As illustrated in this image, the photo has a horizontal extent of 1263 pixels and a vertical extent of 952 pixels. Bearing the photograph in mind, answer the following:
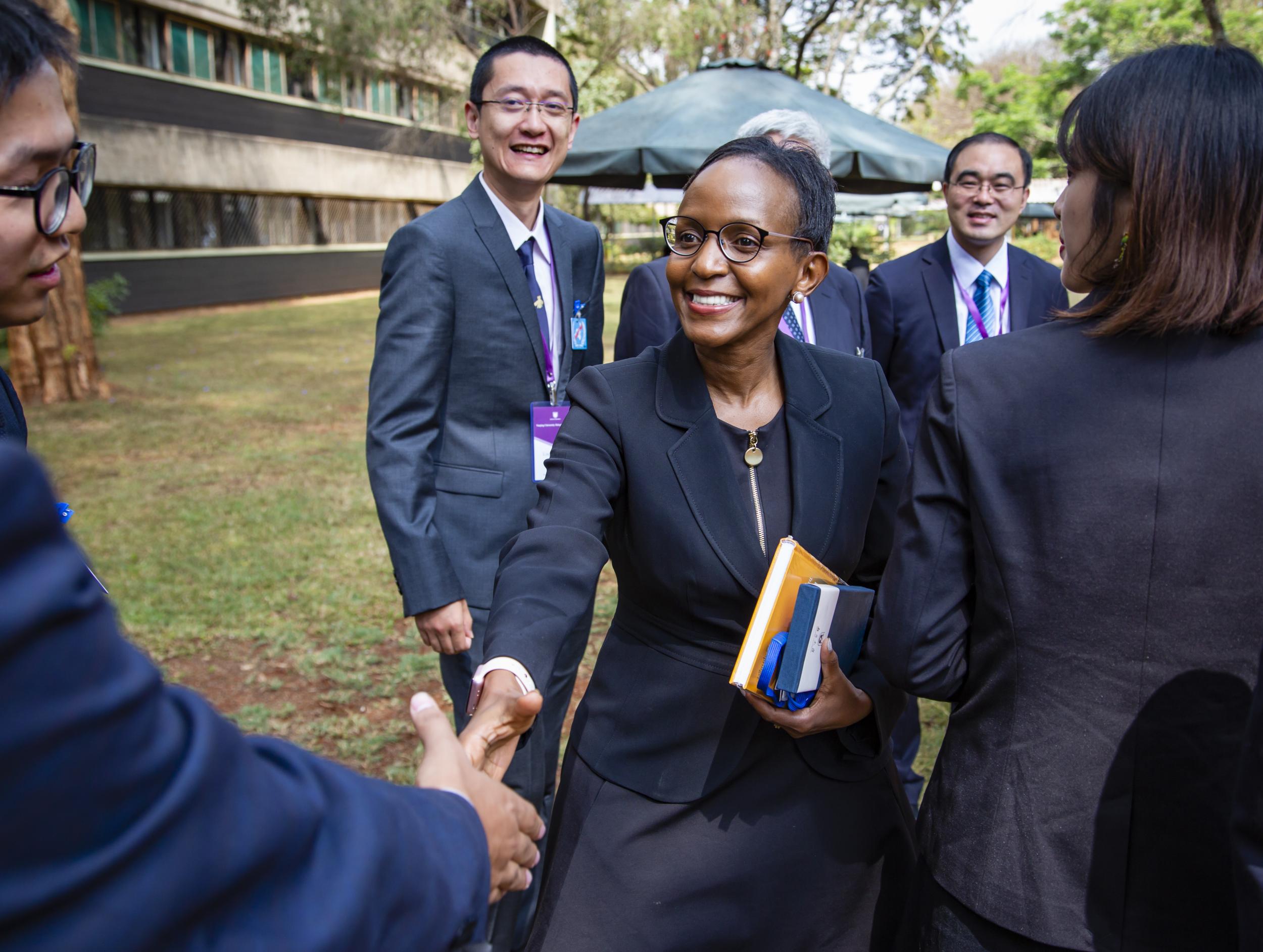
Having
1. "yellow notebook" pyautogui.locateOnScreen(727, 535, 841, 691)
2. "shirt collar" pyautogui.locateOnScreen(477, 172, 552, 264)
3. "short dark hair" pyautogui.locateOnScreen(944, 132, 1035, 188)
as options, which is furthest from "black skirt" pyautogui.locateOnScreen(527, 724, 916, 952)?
"short dark hair" pyautogui.locateOnScreen(944, 132, 1035, 188)

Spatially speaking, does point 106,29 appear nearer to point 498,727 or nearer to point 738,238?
point 738,238

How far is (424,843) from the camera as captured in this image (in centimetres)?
98

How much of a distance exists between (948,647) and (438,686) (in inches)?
Result: 140

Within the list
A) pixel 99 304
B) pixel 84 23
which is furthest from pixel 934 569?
pixel 84 23

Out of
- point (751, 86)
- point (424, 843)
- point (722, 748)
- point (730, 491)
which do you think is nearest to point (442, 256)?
point (730, 491)

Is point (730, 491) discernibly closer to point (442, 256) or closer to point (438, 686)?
point (442, 256)

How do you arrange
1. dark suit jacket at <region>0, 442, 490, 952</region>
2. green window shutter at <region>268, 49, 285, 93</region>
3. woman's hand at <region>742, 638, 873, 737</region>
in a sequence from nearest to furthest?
dark suit jacket at <region>0, 442, 490, 952</region> → woman's hand at <region>742, 638, 873, 737</region> → green window shutter at <region>268, 49, 285, 93</region>

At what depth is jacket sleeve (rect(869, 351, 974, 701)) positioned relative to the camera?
1.58 metres

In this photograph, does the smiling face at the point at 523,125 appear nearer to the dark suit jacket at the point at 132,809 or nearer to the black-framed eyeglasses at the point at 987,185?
the black-framed eyeglasses at the point at 987,185

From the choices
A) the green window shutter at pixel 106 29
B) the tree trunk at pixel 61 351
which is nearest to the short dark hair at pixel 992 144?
the tree trunk at pixel 61 351

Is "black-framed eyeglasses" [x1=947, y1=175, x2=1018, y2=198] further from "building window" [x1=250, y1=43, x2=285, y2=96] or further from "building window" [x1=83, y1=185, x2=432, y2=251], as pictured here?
"building window" [x1=250, y1=43, x2=285, y2=96]

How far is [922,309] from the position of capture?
4242 millimetres

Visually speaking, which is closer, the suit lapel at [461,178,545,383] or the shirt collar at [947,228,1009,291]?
the suit lapel at [461,178,545,383]

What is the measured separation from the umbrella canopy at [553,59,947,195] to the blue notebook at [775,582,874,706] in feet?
18.1
